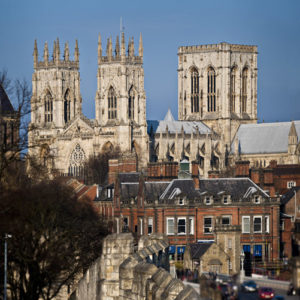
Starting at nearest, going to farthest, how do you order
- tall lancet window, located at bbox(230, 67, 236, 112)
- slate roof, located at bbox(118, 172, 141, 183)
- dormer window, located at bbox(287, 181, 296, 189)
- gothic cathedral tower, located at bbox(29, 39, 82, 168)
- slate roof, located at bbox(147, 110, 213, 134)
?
slate roof, located at bbox(118, 172, 141, 183)
dormer window, located at bbox(287, 181, 296, 189)
gothic cathedral tower, located at bbox(29, 39, 82, 168)
slate roof, located at bbox(147, 110, 213, 134)
tall lancet window, located at bbox(230, 67, 236, 112)

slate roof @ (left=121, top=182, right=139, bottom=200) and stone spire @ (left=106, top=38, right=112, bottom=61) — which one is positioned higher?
stone spire @ (left=106, top=38, right=112, bottom=61)

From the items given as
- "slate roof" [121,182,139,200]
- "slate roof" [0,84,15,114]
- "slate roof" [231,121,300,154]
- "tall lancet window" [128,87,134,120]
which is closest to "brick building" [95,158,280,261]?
"slate roof" [121,182,139,200]

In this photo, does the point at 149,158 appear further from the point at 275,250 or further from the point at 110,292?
the point at 110,292

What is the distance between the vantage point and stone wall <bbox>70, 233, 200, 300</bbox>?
20.0m

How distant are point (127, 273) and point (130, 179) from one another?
129ft

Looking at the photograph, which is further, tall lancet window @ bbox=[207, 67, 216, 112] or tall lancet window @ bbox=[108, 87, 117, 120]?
tall lancet window @ bbox=[207, 67, 216, 112]

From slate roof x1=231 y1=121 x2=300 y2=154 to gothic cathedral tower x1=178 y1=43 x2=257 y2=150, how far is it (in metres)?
3.22

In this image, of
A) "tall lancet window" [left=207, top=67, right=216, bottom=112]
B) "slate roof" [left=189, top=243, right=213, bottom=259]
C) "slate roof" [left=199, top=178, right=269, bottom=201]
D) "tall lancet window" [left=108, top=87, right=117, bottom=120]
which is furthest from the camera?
"tall lancet window" [left=207, top=67, right=216, bottom=112]

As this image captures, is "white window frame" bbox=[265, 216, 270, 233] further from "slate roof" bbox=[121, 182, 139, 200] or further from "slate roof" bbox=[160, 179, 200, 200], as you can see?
"slate roof" bbox=[121, 182, 139, 200]

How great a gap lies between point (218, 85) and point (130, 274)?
15124 cm

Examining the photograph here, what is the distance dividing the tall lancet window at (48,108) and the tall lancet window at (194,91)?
25.2 meters

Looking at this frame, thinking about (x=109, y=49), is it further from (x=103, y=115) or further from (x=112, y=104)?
(x=103, y=115)

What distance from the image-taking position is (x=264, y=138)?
16688 centimetres

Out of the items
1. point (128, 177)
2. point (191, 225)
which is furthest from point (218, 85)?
point (191, 225)
